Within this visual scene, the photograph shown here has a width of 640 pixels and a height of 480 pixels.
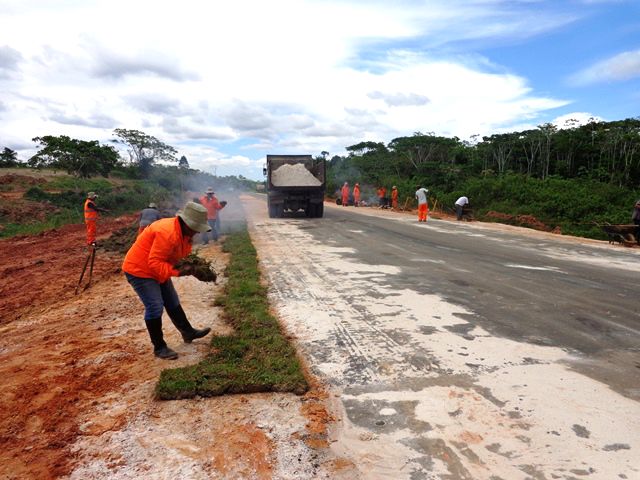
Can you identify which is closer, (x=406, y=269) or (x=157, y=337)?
(x=157, y=337)

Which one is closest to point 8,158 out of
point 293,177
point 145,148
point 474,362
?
point 145,148

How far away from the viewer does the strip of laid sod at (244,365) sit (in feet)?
11.5

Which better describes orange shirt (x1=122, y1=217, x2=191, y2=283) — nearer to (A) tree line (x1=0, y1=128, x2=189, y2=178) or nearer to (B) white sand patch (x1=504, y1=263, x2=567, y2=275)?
(B) white sand patch (x1=504, y1=263, x2=567, y2=275)

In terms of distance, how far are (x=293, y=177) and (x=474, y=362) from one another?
1524cm

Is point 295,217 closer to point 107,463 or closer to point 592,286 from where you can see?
point 592,286

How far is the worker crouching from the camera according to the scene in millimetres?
4023

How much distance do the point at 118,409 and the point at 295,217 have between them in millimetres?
16120

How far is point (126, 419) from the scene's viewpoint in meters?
3.16

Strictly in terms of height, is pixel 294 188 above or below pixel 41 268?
above

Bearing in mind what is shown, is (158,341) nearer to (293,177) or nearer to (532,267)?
(532,267)

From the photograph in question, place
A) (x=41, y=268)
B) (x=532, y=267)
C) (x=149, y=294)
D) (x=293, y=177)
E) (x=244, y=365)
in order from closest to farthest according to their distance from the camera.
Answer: (x=244, y=365) < (x=149, y=294) < (x=532, y=267) < (x=41, y=268) < (x=293, y=177)

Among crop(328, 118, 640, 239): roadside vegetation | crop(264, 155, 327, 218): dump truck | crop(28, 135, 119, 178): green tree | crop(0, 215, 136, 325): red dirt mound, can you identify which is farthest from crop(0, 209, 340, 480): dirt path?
crop(28, 135, 119, 178): green tree

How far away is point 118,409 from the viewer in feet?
10.9

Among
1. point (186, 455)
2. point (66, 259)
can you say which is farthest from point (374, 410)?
point (66, 259)
